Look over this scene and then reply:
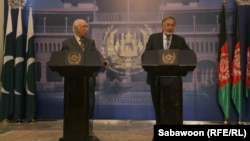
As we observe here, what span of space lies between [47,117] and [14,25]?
1.79 meters

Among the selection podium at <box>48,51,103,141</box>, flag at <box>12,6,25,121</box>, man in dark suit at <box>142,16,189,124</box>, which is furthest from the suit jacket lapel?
flag at <box>12,6,25,121</box>

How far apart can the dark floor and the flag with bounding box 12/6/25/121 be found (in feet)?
0.95

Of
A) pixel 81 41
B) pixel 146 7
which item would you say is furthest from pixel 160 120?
pixel 146 7

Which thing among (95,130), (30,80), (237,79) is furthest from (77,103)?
(237,79)

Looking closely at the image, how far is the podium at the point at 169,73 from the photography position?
125 inches

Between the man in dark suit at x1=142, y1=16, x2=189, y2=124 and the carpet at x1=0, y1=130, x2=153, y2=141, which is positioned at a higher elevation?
the man in dark suit at x1=142, y1=16, x2=189, y2=124

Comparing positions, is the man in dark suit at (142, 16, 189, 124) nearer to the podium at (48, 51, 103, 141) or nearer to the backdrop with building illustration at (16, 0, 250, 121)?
the podium at (48, 51, 103, 141)

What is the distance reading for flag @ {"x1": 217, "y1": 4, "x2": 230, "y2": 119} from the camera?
5.33 m

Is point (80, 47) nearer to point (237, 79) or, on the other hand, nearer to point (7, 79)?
point (7, 79)

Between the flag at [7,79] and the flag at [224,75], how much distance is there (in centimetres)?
367

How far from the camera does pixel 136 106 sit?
5660mm

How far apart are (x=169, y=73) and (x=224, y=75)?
2.42 meters

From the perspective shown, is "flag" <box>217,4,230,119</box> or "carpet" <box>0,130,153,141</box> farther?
"flag" <box>217,4,230,119</box>

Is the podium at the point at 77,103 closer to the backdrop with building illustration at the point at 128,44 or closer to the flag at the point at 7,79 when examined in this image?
the backdrop with building illustration at the point at 128,44
